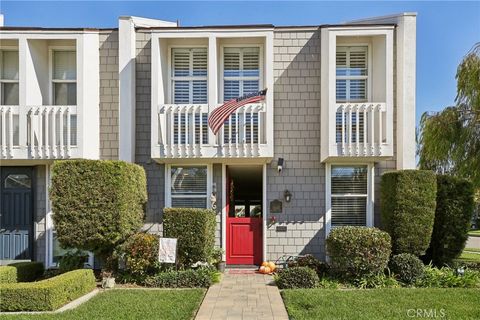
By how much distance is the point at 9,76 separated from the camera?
10359 millimetres

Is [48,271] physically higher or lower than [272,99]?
lower

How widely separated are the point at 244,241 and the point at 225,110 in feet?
10.4

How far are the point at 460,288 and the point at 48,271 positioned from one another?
839 cm

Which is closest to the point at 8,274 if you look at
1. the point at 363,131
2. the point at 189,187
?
the point at 189,187

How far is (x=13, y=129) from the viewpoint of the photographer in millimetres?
9711

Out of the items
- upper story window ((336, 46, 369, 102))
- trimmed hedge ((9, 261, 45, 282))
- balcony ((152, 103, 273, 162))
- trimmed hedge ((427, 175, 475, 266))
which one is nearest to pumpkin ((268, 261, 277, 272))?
balcony ((152, 103, 273, 162))

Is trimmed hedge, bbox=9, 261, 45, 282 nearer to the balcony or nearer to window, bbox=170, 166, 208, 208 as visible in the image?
window, bbox=170, 166, 208, 208

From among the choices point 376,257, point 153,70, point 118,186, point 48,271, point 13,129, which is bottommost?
point 48,271

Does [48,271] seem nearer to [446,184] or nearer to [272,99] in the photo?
[272,99]

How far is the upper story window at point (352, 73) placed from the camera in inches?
405

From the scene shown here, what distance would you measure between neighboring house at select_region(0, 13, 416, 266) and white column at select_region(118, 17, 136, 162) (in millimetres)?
26

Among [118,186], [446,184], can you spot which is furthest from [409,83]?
[118,186]

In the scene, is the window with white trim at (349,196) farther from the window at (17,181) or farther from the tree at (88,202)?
the window at (17,181)

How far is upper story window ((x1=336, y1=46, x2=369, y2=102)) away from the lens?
10297mm
